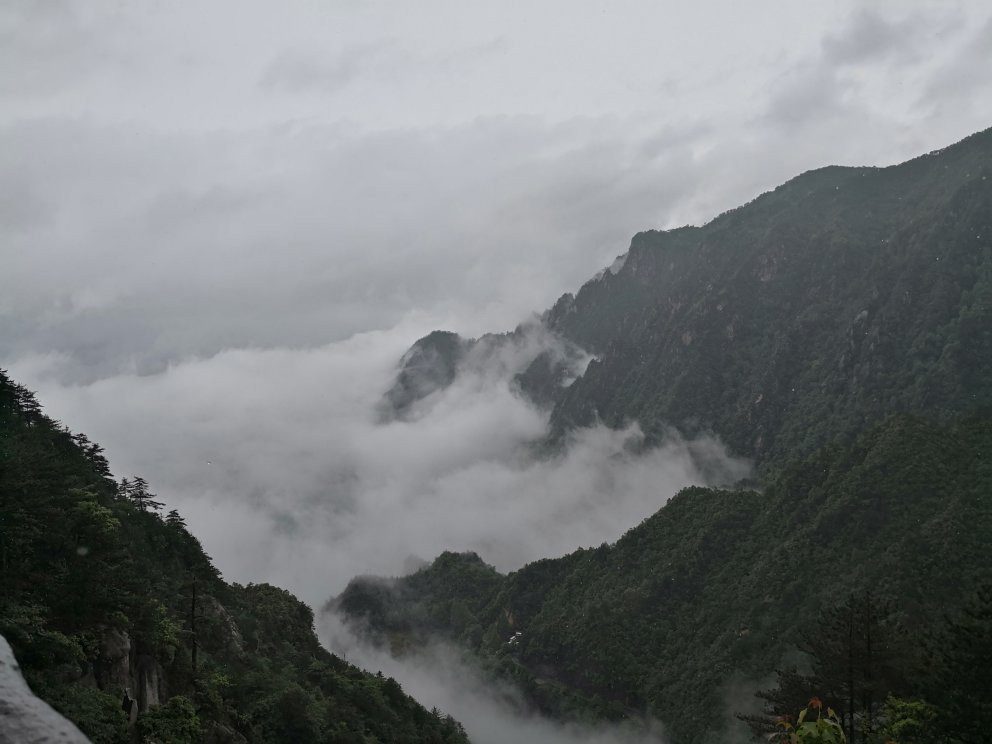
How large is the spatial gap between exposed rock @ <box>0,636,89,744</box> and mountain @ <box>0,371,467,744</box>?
9 cm

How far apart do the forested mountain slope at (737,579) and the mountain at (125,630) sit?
61028 millimetres

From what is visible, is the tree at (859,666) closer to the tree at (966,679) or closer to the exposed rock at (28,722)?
the tree at (966,679)

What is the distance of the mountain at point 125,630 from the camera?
2453cm

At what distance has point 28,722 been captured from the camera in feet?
32.1

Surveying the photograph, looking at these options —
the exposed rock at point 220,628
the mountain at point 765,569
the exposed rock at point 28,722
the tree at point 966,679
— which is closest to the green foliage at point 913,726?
the tree at point 966,679

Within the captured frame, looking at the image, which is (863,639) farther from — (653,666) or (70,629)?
(653,666)

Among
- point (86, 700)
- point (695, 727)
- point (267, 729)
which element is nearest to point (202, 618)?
point (267, 729)

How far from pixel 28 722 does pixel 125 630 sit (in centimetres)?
2321

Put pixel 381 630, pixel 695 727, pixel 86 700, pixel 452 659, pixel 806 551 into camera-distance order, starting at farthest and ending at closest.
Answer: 1. pixel 381 630
2. pixel 452 659
3. pixel 806 551
4. pixel 695 727
5. pixel 86 700

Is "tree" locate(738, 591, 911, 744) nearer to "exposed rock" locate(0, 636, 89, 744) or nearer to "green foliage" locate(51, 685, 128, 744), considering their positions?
"green foliage" locate(51, 685, 128, 744)

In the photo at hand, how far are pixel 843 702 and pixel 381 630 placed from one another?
17676cm

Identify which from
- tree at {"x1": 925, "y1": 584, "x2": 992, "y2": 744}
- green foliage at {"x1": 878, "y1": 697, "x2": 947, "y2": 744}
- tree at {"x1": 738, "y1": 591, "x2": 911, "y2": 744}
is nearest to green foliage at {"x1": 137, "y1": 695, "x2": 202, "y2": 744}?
green foliage at {"x1": 878, "y1": 697, "x2": 947, "y2": 744}

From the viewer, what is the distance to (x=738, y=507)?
16150 centimetres

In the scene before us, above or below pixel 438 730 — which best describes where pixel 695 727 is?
below
